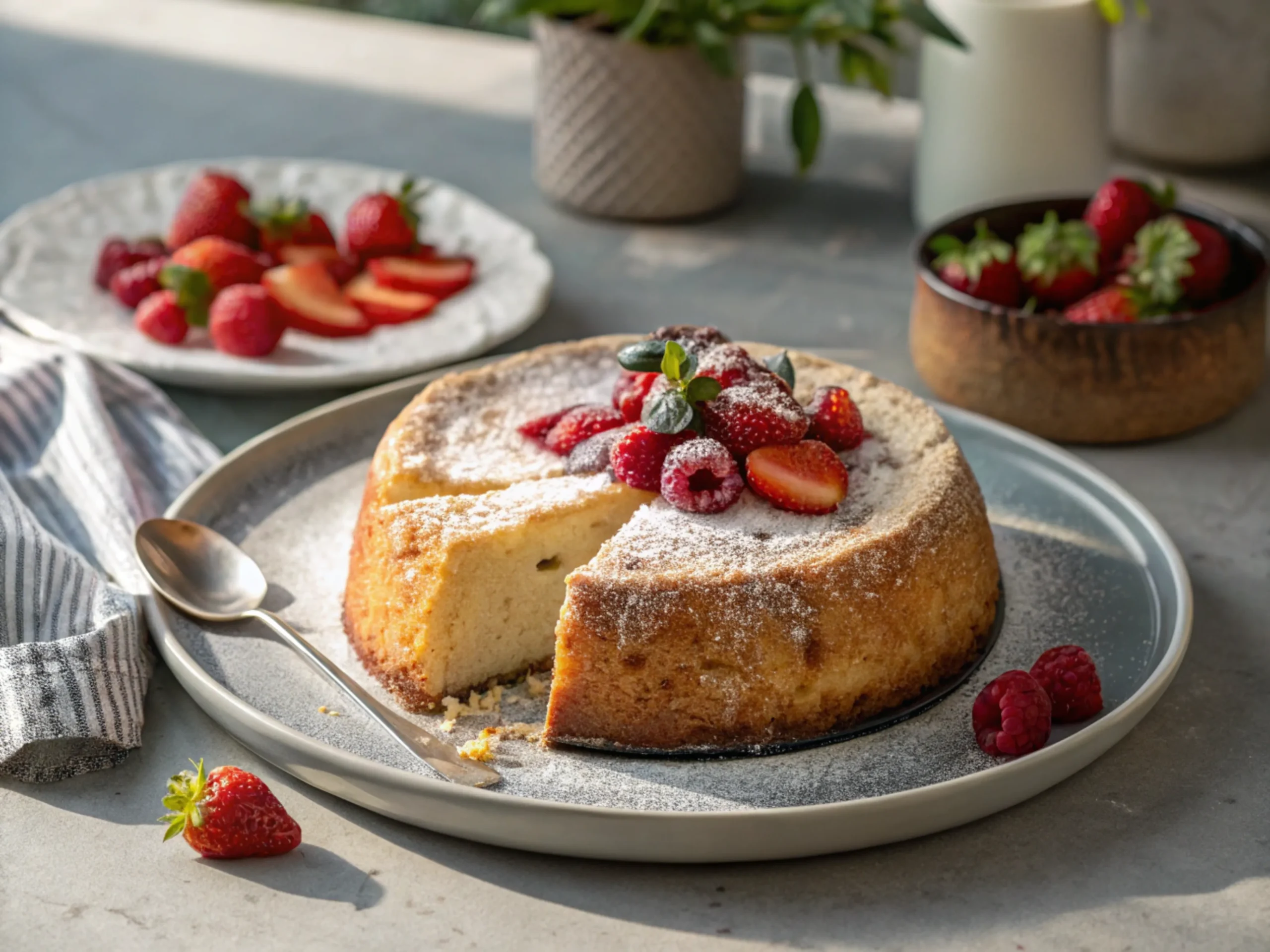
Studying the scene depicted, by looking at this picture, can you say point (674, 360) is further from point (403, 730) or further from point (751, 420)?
point (403, 730)

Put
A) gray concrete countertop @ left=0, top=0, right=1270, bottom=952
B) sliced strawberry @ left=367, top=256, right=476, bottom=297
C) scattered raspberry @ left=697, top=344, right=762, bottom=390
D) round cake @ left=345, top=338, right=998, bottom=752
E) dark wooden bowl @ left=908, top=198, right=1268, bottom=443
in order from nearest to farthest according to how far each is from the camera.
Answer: gray concrete countertop @ left=0, top=0, right=1270, bottom=952
round cake @ left=345, top=338, right=998, bottom=752
scattered raspberry @ left=697, top=344, right=762, bottom=390
dark wooden bowl @ left=908, top=198, right=1268, bottom=443
sliced strawberry @ left=367, top=256, right=476, bottom=297

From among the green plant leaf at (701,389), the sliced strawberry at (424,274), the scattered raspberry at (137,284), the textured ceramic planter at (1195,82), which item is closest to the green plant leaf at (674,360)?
the green plant leaf at (701,389)

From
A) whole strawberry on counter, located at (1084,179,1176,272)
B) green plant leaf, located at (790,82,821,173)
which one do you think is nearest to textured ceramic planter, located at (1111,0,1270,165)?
green plant leaf, located at (790,82,821,173)

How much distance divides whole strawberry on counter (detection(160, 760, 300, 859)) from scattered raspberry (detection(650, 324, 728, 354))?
0.87m

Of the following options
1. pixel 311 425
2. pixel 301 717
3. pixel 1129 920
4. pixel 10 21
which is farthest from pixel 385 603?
pixel 10 21

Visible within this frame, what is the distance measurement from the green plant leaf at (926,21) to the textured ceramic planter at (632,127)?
48 cm

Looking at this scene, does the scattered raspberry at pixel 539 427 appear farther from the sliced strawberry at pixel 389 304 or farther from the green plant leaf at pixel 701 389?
the sliced strawberry at pixel 389 304

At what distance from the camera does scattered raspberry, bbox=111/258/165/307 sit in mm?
2871

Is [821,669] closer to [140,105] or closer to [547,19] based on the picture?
[547,19]

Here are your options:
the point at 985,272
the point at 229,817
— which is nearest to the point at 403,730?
the point at 229,817

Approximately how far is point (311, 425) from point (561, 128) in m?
1.29

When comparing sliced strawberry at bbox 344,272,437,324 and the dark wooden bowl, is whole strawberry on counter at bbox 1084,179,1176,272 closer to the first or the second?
the dark wooden bowl

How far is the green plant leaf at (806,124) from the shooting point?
131 inches

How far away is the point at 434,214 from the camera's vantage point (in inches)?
131
